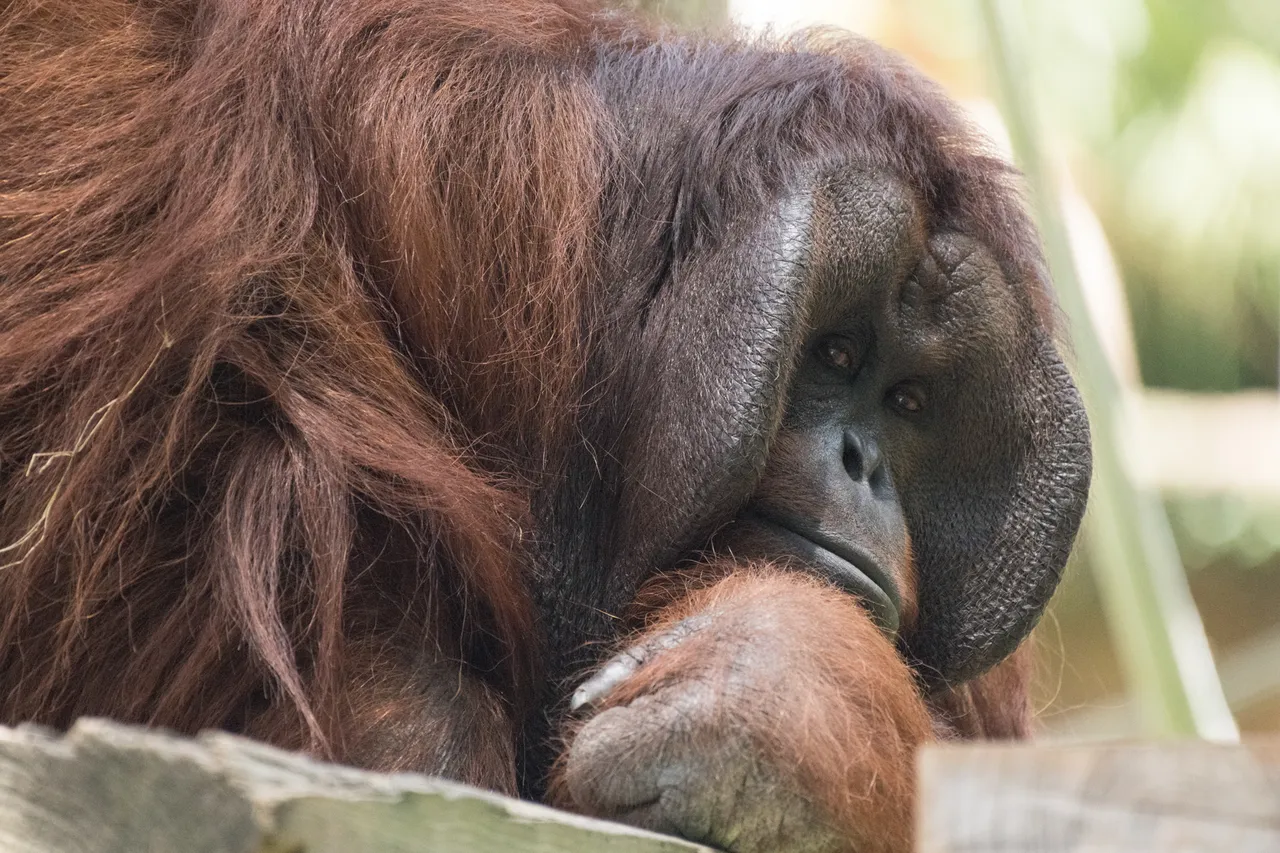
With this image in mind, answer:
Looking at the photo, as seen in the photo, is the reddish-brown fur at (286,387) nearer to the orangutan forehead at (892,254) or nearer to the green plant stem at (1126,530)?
the orangutan forehead at (892,254)

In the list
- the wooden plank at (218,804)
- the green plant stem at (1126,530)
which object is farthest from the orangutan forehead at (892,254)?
the wooden plank at (218,804)

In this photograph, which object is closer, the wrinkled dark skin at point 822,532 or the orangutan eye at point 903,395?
the wrinkled dark skin at point 822,532

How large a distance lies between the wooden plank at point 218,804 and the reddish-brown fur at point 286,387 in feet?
2.02

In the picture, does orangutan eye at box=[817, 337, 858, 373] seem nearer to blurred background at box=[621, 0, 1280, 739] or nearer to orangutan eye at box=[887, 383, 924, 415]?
orangutan eye at box=[887, 383, 924, 415]

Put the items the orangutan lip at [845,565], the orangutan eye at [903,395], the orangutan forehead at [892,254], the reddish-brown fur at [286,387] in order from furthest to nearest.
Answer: the orangutan eye at [903,395] → the orangutan forehead at [892,254] → the orangutan lip at [845,565] → the reddish-brown fur at [286,387]

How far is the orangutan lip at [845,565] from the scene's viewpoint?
7.28ft

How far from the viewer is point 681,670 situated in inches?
71.4

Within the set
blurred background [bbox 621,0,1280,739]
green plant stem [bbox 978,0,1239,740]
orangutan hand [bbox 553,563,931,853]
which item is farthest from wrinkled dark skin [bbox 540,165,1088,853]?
blurred background [bbox 621,0,1280,739]

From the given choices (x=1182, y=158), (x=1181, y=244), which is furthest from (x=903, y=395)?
(x=1182, y=158)

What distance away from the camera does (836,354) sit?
2.42 metres

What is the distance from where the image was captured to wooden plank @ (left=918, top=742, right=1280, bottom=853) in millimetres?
958

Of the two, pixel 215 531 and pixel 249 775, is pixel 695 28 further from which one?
pixel 249 775

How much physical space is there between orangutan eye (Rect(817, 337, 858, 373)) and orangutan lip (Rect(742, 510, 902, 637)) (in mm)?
294

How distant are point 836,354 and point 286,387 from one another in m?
0.90
